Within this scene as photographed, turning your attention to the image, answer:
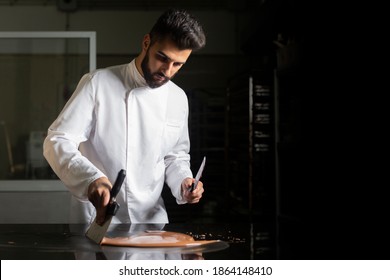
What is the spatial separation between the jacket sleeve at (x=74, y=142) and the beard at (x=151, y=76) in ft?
0.56

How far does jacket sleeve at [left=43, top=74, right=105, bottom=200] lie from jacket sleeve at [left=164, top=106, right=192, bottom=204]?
28 centimetres

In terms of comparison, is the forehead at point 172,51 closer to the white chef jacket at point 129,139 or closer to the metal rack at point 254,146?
the white chef jacket at point 129,139

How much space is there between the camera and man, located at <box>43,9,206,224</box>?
5.12 feet

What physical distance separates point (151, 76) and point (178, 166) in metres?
0.30

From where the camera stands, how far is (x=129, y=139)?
64.5 inches

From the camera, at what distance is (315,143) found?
234 centimetres

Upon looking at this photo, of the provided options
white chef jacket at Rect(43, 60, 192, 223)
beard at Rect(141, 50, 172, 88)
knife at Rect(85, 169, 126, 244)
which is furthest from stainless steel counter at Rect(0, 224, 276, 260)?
beard at Rect(141, 50, 172, 88)

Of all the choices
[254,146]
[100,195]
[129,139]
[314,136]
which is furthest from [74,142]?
[254,146]

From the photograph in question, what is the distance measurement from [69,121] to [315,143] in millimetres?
1228

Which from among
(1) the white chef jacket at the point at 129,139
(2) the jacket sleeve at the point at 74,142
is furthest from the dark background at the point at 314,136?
(2) the jacket sleeve at the point at 74,142

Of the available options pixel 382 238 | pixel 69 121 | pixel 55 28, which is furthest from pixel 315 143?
pixel 55 28

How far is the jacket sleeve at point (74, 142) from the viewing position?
1345 mm

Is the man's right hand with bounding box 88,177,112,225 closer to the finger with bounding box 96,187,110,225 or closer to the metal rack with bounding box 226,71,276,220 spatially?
the finger with bounding box 96,187,110,225

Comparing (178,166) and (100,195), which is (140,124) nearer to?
(178,166)
